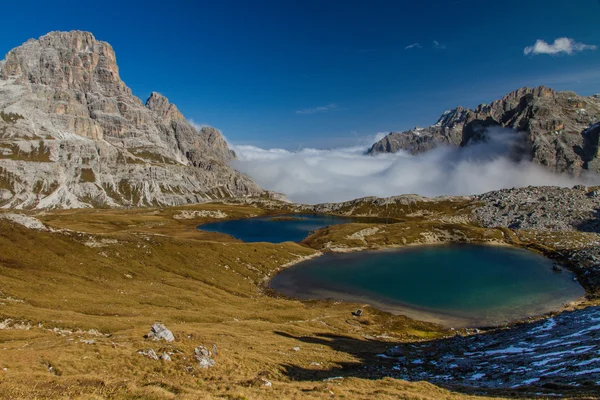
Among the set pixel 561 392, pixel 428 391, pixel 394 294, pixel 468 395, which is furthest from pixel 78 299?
pixel 394 294

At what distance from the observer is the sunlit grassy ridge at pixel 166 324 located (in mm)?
24438

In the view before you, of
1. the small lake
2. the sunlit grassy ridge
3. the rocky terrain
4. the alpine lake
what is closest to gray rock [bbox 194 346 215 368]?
the sunlit grassy ridge

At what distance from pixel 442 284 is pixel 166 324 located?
93.7 m

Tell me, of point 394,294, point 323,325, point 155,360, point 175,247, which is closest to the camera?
point 155,360

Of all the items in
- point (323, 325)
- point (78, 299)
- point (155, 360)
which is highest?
point (155, 360)

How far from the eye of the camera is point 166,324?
48219 millimetres

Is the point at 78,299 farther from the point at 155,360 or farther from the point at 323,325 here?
the point at 323,325

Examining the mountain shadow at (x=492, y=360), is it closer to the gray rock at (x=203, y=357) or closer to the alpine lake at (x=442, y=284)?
the gray rock at (x=203, y=357)

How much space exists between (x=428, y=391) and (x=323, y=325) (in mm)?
39196

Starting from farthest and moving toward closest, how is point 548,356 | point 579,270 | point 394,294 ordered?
point 579,270, point 394,294, point 548,356

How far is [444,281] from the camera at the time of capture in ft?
372

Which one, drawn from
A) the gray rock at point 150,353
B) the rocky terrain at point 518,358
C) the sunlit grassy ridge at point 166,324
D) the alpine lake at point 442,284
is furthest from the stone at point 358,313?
the gray rock at point 150,353

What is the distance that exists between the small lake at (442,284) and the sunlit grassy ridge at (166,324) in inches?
426

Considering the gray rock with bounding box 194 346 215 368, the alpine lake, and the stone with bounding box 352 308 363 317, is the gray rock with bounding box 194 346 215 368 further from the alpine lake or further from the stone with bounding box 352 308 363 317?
the alpine lake
